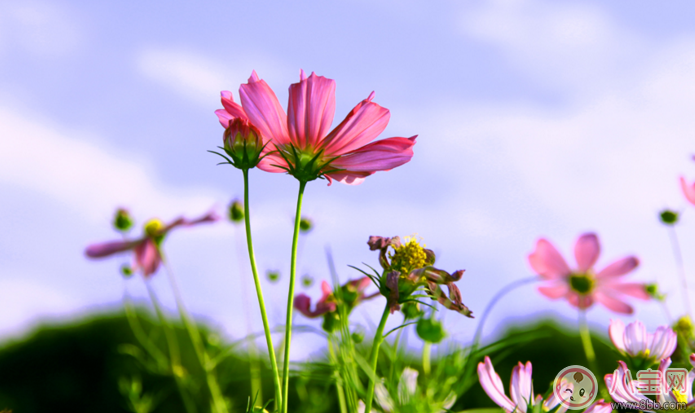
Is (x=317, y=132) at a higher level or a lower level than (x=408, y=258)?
higher

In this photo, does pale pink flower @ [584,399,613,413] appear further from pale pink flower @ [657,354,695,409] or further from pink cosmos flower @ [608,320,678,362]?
pink cosmos flower @ [608,320,678,362]

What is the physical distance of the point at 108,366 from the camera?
3.91 m

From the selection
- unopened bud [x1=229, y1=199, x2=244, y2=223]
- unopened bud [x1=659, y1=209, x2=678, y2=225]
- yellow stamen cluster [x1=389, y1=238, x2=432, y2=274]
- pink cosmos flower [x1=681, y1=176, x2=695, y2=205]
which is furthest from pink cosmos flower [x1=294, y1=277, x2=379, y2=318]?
unopened bud [x1=659, y1=209, x2=678, y2=225]

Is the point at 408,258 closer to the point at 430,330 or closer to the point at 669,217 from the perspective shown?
the point at 430,330

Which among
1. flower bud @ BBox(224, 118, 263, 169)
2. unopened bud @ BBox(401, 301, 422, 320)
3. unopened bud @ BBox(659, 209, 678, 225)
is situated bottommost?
unopened bud @ BBox(401, 301, 422, 320)

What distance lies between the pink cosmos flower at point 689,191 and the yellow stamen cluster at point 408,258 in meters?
0.48

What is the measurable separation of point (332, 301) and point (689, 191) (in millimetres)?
571

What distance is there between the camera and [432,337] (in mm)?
763

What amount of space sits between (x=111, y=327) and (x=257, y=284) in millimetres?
4190

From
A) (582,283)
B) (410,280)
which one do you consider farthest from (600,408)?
(582,283)

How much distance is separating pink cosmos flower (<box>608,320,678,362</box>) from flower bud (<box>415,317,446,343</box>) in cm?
21

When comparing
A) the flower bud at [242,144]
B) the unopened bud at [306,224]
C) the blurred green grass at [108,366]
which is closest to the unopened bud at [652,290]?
the unopened bud at [306,224]

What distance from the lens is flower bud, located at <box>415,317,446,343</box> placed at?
0.76 meters

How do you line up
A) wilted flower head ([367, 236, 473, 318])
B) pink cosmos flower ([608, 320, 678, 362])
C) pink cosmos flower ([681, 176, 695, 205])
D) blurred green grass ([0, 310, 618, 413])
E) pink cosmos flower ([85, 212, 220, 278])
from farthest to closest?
blurred green grass ([0, 310, 618, 413]), pink cosmos flower ([85, 212, 220, 278]), pink cosmos flower ([681, 176, 695, 205]), pink cosmos flower ([608, 320, 678, 362]), wilted flower head ([367, 236, 473, 318])
